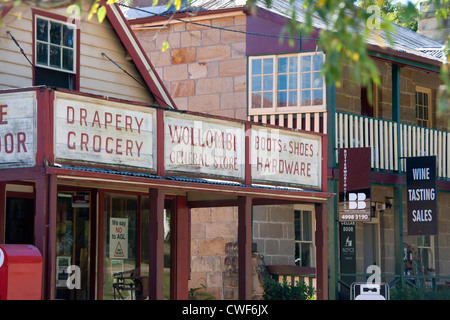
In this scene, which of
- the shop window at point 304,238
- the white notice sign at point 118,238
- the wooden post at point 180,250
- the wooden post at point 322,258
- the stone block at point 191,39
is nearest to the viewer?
the white notice sign at point 118,238

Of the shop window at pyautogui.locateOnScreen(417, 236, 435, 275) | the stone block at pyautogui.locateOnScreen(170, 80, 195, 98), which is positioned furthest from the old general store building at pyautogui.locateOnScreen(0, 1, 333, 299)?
the shop window at pyautogui.locateOnScreen(417, 236, 435, 275)

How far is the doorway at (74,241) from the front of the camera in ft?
46.1

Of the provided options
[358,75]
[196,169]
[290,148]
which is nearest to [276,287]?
[290,148]

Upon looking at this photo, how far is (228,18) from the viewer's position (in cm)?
1941

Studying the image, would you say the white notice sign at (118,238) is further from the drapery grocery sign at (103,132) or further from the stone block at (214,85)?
the stone block at (214,85)

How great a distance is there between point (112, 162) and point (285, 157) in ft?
12.0

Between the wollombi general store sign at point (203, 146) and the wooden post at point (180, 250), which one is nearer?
the wollombi general store sign at point (203, 146)

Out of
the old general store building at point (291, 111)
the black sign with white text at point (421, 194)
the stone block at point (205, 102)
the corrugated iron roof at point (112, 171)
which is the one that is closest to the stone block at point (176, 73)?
the old general store building at point (291, 111)

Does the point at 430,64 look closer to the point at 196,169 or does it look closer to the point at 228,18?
the point at 228,18

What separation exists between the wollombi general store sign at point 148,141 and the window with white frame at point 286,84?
3008 mm

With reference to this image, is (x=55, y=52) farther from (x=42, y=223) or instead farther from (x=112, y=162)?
(x=42, y=223)

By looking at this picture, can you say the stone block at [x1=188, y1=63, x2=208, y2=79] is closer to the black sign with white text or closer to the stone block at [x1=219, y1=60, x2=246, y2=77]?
the stone block at [x1=219, y1=60, x2=246, y2=77]

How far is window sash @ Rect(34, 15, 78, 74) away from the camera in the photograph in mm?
14023

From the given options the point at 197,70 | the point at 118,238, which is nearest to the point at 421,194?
the point at 197,70
